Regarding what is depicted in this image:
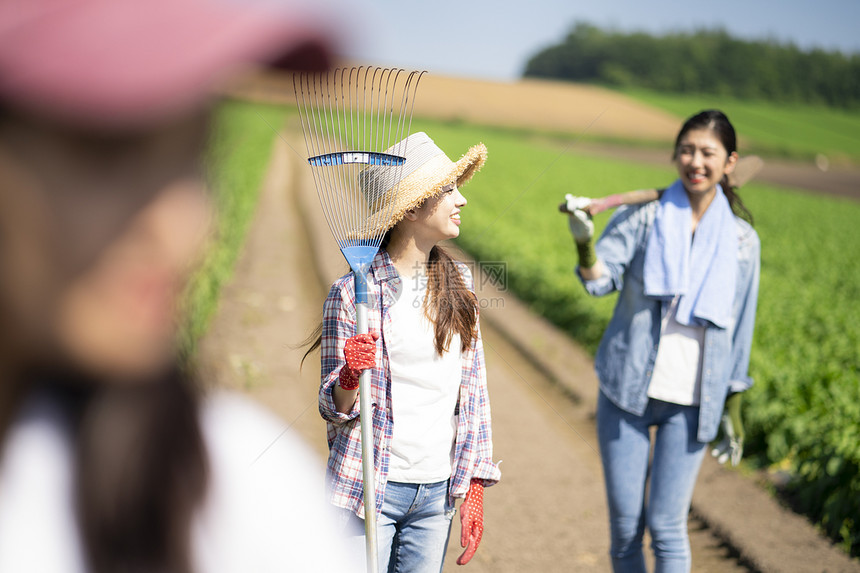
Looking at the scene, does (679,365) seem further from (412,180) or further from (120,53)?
(120,53)

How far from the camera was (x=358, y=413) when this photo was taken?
90.7 inches

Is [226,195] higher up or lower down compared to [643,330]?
higher up

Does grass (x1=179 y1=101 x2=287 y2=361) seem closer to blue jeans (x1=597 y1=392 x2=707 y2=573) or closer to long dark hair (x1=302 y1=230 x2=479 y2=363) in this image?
long dark hair (x1=302 y1=230 x2=479 y2=363)

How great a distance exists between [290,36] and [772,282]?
11.8 meters

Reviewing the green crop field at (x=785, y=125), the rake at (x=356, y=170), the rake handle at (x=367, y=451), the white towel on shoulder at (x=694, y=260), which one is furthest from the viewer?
the green crop field at (x=785, y=125)

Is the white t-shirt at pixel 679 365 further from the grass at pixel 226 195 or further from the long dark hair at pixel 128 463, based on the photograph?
the long dark hair at pixel 128 463

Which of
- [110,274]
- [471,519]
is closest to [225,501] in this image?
[110,274]

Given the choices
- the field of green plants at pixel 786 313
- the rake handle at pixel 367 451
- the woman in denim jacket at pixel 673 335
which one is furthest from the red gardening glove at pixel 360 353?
the woman in denim jacket at pixel 673 335

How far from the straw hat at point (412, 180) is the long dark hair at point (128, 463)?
162 centimetres

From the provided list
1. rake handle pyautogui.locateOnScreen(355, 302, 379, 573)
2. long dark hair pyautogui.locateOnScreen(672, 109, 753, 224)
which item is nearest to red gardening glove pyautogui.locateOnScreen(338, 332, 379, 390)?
rake handle pyautogui.locateOnScreen(355, 302, 379, 573)

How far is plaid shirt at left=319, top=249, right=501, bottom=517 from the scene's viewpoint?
2307 mm

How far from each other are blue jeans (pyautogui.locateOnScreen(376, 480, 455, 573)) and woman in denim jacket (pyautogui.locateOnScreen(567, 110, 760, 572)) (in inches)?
38.1

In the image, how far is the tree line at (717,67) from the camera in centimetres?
7850

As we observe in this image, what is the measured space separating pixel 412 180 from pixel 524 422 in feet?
12.9
